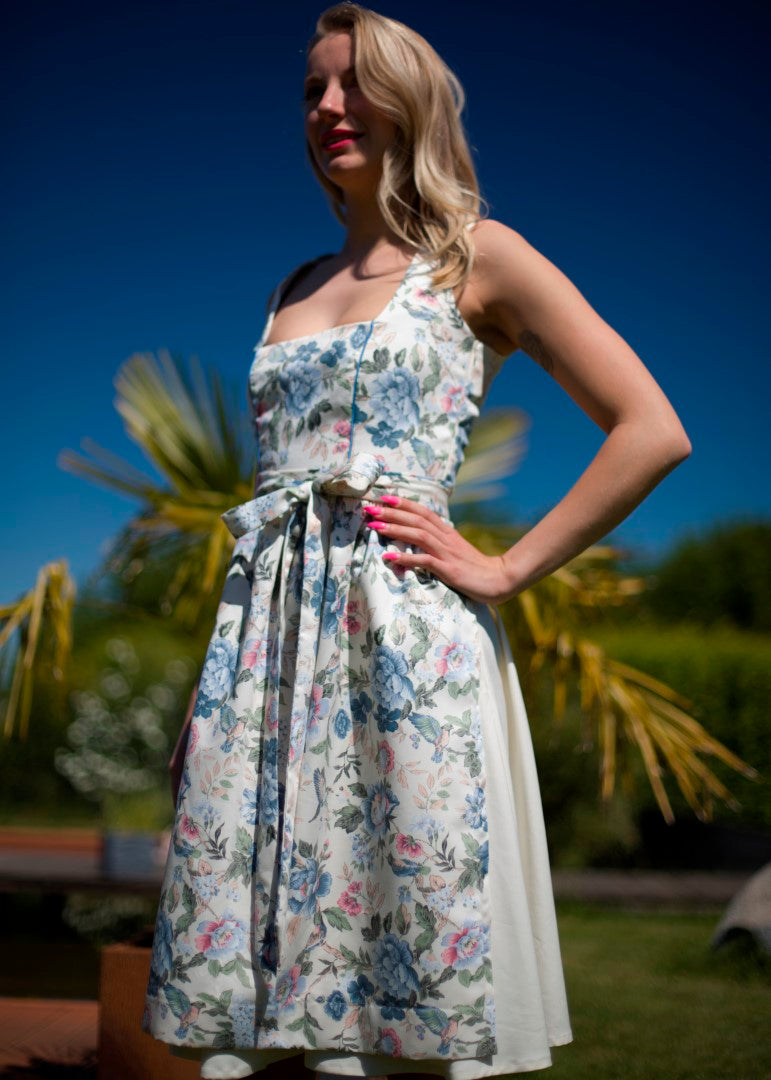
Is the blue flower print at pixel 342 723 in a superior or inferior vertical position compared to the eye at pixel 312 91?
inferior

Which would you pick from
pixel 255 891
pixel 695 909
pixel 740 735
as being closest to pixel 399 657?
pixel 255 891

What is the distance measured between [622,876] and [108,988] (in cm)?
388

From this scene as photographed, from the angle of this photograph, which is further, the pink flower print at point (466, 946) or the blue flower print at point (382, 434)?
the blue flower print at point (382, 434)

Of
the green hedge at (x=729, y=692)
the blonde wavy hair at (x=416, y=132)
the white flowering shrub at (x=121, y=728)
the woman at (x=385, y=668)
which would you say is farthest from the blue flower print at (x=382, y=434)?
the white flowering shrub at (x=121, y=728)

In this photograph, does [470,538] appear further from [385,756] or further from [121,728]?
[121,728]

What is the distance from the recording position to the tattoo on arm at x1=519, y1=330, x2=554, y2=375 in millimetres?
1426

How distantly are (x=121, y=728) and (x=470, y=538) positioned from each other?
4662mm

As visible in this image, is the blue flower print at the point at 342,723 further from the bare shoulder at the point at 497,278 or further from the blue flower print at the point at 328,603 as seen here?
the bare shoulder at the point at 497,278

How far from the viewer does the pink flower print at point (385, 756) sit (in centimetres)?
121

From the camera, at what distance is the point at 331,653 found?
1294 millimetres

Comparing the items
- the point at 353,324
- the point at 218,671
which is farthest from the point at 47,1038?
the point at 353,324

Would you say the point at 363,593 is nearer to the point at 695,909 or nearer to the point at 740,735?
the point at 695,909

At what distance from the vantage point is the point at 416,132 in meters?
1.54

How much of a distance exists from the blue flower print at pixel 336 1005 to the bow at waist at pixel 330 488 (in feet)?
1.99
